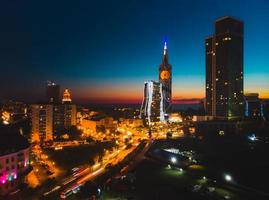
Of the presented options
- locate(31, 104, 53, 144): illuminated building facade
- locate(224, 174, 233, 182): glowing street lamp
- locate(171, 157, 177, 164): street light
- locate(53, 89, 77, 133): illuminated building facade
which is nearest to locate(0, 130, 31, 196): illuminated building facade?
locate(171, 157, 177, 164): street light

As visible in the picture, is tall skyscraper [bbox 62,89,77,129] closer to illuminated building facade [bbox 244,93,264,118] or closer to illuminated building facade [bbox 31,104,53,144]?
illuminated building facade [bbox 31,104,53,144]

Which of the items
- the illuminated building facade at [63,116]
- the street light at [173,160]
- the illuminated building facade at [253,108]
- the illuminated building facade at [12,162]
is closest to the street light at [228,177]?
the street light at [173,160]

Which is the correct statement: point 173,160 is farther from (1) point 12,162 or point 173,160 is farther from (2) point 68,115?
(2) point 68,115

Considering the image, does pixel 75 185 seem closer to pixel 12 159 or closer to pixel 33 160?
pixel 12 159

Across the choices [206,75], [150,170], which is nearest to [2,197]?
[150,170]

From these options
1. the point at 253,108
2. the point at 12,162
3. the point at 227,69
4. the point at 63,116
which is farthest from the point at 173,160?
the point at 253,108

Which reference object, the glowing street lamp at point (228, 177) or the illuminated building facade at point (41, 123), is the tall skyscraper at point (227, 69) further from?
Answer: the glowing street lamp at point (228, 177)
